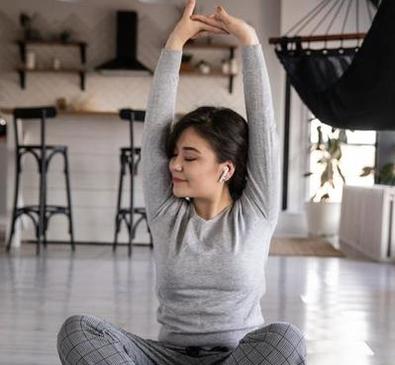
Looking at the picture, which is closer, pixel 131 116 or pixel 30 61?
pixel 131 116

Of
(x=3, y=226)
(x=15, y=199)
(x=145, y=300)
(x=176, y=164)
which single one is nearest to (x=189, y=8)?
(x=176, y=164)

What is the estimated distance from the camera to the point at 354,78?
294 cm

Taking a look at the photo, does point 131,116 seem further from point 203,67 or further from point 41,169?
point 203,67

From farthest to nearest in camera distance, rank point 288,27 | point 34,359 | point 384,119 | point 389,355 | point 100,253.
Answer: point 288,27 → point 100,253 → point 384,119 → point 389,355 → point 34,359

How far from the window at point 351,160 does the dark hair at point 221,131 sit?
18.3ft

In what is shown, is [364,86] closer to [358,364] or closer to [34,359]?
[358,364]

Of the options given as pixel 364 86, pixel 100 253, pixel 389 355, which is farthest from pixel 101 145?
pixel 389 355

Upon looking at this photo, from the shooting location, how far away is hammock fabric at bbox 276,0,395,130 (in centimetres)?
267

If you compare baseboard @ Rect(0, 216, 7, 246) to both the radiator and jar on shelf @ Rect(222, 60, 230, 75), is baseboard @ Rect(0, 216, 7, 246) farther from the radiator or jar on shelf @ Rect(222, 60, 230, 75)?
the radiator

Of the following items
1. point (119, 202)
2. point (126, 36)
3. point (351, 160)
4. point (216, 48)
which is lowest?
point (119, 202)

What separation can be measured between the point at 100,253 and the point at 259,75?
3.64 meters

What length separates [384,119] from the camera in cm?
277

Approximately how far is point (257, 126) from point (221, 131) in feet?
0.27

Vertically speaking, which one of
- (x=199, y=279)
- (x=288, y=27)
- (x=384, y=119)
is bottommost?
(x=199, y=279)
